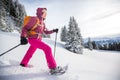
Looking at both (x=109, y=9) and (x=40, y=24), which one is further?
(x=109, y=9)

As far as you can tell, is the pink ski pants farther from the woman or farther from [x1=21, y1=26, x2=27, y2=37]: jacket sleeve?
[x1=21, y1=26, x2=27, y2=37]: jacket sleeve

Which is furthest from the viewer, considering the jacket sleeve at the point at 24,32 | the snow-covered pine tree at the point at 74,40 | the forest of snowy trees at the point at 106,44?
the forest of snowy trees at the point at 106,44

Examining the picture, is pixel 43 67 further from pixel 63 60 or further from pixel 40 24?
pixel 40 24

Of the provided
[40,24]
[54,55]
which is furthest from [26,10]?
[54,55]

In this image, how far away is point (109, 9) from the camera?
2.76 m

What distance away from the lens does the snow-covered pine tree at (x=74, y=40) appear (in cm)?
242

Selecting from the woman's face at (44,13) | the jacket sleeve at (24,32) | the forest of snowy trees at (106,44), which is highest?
the woman's face at (44,13)

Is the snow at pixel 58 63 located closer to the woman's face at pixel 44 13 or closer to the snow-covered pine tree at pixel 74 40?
the snow-covered pine tree at pixel 74 40

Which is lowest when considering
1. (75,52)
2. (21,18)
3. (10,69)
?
(10,69)

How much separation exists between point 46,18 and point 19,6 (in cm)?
42

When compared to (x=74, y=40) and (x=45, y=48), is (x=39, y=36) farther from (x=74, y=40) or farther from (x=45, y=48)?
(x=74, y=40)

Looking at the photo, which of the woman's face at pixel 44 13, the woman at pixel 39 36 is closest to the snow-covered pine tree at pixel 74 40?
the woman at pixel 39 36

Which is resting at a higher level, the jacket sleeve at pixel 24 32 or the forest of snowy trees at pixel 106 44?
the jacket sleeve at pixel 24 32

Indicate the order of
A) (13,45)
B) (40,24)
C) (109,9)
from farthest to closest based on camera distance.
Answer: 1. (109,9)
2. (13,45)
3. (40,24)
